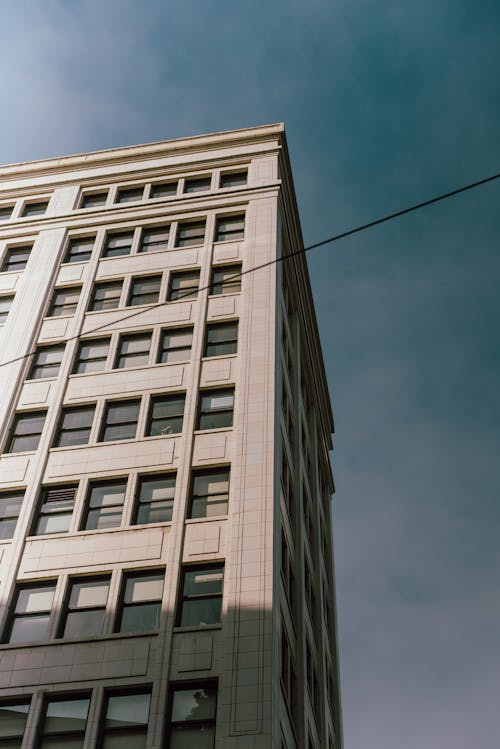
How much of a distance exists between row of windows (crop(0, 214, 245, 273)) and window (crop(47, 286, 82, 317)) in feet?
8.12

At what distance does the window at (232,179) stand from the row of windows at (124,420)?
16819 mm

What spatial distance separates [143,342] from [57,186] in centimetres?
1586

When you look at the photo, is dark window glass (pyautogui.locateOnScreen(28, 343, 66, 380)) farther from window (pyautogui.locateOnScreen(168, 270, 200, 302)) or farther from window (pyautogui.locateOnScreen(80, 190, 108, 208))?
window (pyautogui.locateOnScreen(80, 190, 108, 208))

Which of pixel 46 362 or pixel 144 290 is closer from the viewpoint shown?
pixel 46 362

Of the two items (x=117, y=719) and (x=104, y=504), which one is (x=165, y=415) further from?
(x=117, y=719)

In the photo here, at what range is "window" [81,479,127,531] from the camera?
33.6 meters

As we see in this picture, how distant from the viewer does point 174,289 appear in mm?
43625

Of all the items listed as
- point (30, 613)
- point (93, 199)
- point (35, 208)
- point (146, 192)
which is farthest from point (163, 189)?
point (30, 613)

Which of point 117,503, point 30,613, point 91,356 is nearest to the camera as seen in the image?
point 30,613

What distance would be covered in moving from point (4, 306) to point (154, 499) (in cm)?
1638

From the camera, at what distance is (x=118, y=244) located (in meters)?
47.8

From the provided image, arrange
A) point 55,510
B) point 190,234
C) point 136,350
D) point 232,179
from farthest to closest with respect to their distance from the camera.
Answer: point 232,179
point 190,234
point 136,350
point 55,510

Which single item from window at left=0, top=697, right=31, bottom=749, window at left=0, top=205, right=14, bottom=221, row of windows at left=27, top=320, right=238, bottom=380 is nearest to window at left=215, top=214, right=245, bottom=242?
row of windows at left=27, top=320, right=238, bottom=380

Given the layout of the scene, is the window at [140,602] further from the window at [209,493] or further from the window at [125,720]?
the window at [209,493]
